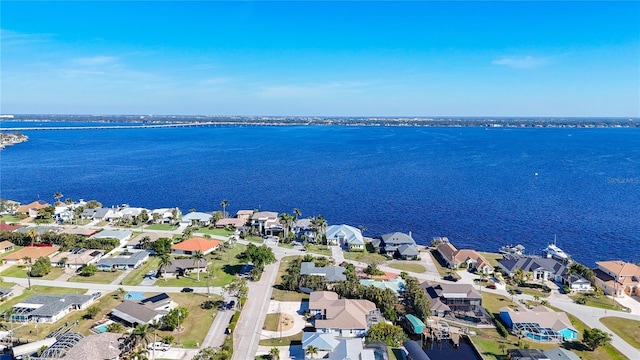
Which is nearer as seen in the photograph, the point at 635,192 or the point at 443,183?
the point at 635,192

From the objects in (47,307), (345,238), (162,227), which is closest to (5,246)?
(162,227)

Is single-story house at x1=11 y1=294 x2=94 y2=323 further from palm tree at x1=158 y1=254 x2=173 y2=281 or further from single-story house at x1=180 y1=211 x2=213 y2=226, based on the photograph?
single-story house at x1=180 y1=211 x2=213 y2=226

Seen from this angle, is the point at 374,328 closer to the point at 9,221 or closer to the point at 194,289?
the point at 194,289

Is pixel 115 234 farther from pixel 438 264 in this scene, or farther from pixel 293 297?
pixel 438 264

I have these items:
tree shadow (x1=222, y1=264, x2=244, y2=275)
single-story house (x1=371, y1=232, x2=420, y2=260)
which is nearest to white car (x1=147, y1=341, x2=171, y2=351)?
tree shadow (x1=222, y1=264, x2=244, y2=275)

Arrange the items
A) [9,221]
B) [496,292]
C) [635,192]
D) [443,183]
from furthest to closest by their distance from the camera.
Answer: [443,183] < [635,192] < [9,221] < [496,292]

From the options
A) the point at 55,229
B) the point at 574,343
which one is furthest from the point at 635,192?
the point at 55,229
